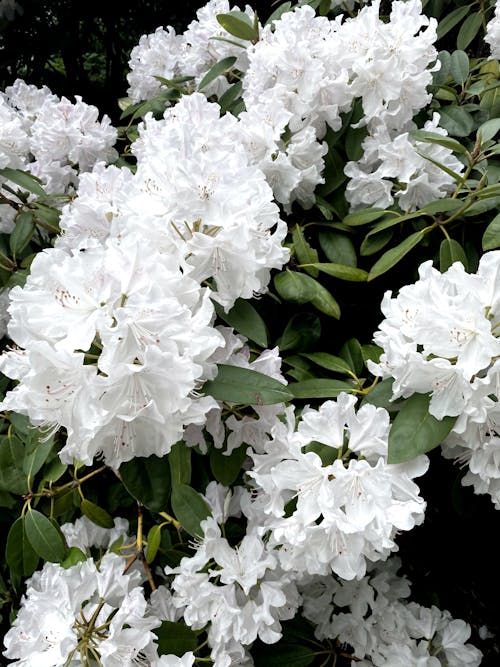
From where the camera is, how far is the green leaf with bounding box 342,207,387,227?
55.7 inches

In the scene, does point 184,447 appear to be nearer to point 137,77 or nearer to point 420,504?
point 420,504

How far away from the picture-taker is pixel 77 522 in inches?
60.8

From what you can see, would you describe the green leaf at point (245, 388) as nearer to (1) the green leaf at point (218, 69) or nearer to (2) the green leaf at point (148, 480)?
(2) the green leaf at point (148, 480)

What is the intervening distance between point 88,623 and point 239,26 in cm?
137

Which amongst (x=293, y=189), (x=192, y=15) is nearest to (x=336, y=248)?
(x=293, y=189)

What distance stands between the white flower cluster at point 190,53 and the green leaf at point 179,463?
44.9 inches

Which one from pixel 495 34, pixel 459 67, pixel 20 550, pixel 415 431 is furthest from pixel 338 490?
pixel 495 34

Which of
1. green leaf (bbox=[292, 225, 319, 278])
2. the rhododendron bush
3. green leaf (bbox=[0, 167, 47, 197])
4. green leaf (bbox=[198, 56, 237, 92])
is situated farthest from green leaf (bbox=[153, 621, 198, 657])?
green leaf (bbox=[198, 56, 237, 92])

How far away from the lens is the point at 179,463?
3.48 feet

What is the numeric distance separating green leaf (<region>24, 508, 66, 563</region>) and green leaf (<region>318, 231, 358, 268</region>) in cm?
75

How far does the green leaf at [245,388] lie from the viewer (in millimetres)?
998

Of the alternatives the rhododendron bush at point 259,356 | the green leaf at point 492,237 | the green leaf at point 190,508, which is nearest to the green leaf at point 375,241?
the rhododendron bush at point 259,356

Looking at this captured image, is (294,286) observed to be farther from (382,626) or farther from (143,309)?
(382,626)

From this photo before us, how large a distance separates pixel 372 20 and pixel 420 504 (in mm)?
1019
